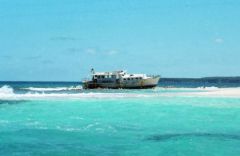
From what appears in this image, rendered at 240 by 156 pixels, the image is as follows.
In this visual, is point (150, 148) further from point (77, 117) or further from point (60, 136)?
point (77, 117)

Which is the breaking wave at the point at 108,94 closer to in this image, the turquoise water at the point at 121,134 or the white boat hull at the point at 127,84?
the white boat hull at the point at 127,84

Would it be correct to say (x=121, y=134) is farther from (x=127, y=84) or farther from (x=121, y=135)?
(x=127, y=84)

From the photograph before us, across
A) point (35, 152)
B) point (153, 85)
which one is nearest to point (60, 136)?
point (35, 152)

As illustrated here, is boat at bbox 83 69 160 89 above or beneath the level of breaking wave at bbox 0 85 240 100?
above

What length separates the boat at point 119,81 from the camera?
7550cm

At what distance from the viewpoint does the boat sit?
75.5m

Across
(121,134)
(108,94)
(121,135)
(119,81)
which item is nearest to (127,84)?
(119,81)

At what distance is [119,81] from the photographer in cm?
7606

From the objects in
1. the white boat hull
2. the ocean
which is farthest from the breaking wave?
the ocean

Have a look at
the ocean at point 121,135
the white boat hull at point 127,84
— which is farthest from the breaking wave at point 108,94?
the ocean at point 121,135

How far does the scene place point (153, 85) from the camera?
77938mm

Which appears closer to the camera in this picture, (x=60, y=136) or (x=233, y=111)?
(x=60, y=136)

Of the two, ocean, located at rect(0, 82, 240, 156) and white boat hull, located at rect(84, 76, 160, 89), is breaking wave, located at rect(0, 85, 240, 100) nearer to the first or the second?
white boat hull, located at rect(84, 76, 160, 89)

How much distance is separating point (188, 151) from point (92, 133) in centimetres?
498
